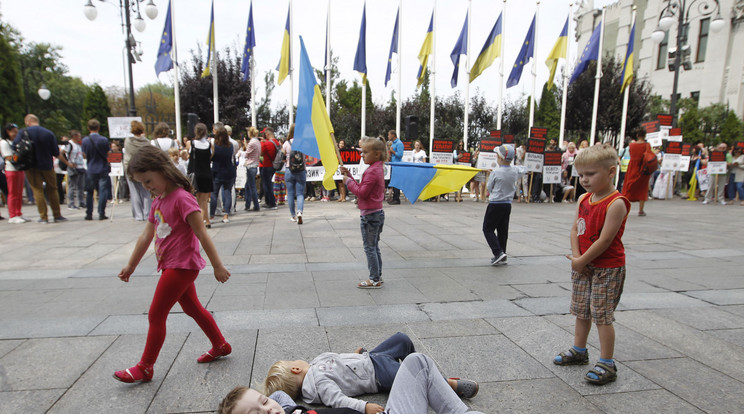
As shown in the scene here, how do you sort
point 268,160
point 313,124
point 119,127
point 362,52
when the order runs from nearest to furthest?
point 313,124
point 268,160
point 119,127
point 362,52

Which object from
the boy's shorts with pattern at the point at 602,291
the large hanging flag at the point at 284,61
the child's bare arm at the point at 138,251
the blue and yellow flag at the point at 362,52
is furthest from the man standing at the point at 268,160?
the boy's shorts with pattern at the point at 602,291

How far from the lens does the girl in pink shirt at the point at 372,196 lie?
423cm

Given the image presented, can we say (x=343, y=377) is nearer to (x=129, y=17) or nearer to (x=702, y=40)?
(x=129, y=17)

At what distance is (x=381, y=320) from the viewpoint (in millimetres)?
3520

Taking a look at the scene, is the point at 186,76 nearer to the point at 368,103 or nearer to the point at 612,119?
the point at 368,103

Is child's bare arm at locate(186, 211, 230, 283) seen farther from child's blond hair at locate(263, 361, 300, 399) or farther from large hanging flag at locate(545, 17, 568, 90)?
large hanging flag at locate(545, 17, 568, 90)

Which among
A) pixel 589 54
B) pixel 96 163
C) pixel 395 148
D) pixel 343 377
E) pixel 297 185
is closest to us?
pixel 343 377

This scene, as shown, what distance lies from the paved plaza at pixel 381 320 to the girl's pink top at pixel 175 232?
759mm

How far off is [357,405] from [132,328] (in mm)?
2327

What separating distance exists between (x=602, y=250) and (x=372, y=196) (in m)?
2.40

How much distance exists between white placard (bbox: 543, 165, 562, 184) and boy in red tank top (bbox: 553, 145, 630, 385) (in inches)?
452

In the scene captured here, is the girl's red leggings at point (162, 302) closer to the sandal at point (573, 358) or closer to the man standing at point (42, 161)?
the sandal at point (573, 358)

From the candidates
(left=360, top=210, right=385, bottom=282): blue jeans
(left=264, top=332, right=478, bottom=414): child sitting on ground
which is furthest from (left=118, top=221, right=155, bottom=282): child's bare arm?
(left=360, top=210, right=385, bottom=282): blue jeans

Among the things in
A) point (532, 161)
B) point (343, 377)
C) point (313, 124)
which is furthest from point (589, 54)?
point (343, 377)
